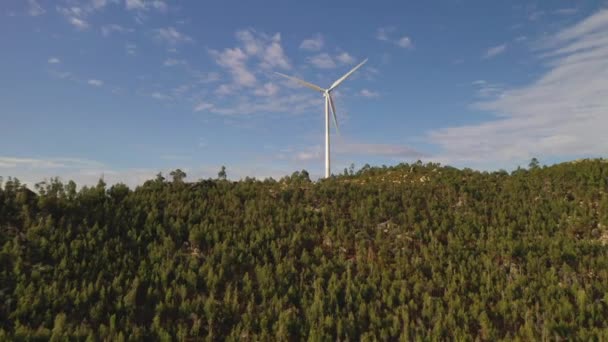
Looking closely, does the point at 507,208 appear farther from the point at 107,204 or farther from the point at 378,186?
the point at 107,204

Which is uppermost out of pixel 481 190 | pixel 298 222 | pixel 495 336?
pixel 481 190

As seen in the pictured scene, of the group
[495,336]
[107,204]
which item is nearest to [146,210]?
[107,204]

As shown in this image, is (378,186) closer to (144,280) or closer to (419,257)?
(419,257)

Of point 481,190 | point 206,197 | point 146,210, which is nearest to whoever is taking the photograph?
point 146,210

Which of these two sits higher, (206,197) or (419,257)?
(206,197)

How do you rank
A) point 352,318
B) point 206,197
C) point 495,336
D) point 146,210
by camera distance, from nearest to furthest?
point 495,336 < point 352,318 < point 146,210 < point 206,197

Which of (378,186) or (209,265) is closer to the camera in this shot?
(209,265)
